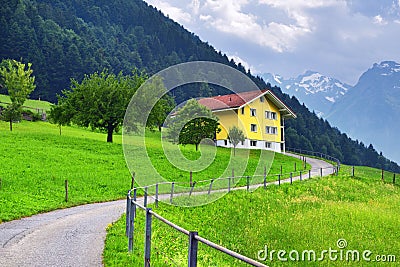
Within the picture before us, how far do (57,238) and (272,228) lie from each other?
28.1ft

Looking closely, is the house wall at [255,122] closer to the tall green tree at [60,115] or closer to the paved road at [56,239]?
the tall green tree at [60,115]

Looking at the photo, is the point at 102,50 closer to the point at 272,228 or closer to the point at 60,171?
the point at 60,171

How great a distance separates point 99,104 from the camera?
5341 cm

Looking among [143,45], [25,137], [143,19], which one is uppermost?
[143,19]

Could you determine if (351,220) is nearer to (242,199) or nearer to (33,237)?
(242,199)

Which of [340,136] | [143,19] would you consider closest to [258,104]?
[340,136]

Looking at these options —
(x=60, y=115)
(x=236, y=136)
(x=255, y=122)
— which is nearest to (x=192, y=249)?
(x=236, y=136)

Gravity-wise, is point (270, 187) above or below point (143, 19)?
below

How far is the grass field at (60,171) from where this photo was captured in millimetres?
22406

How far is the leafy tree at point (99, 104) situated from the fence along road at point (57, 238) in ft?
108

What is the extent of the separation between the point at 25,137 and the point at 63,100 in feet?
41.7

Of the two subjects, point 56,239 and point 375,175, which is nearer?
point 56,239

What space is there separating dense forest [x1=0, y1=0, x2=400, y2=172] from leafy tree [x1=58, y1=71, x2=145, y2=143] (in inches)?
962

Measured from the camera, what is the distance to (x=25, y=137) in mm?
47469
